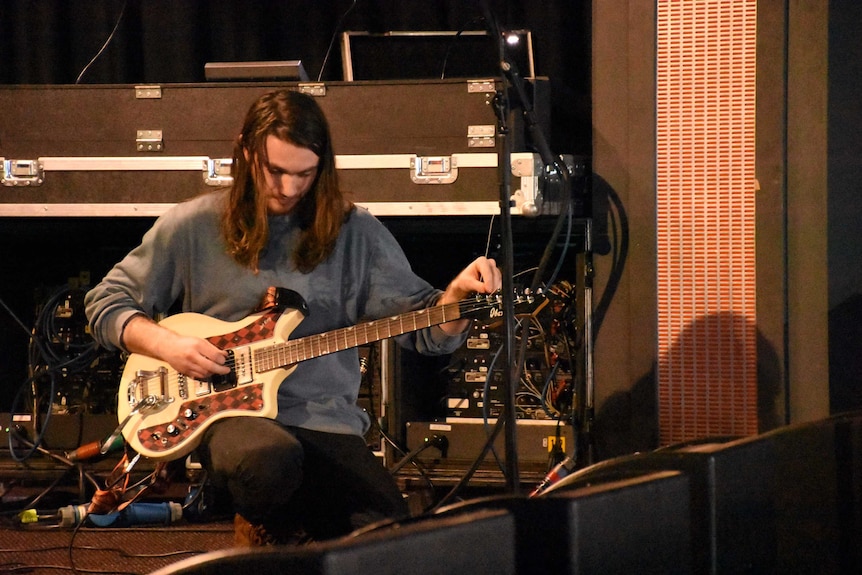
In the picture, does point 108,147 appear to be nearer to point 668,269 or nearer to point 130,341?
point 130,341

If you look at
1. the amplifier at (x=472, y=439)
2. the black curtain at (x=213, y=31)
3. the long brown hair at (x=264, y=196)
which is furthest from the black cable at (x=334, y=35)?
the amplifier at (x=472, y=439)

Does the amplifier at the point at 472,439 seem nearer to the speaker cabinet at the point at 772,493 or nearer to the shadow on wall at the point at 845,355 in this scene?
the shadow on wall at the point at 845,355

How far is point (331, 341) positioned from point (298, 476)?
35cm

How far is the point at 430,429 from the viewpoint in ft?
10.4

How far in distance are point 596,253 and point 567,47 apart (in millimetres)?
1179

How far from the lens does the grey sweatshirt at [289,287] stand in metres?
2.33

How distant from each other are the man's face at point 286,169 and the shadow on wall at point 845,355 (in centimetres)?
151

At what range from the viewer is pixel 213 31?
384 cm

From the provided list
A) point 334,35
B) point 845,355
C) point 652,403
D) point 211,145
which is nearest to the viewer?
point 845,355

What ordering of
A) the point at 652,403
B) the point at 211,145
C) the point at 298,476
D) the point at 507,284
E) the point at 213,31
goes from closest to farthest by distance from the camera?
the point at 507,284, the point at 298,476, the point at 652,403, the point at 211,145, the point at 213,31

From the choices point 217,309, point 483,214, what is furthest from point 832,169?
point 217,309

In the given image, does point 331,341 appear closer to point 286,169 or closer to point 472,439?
point 286,169

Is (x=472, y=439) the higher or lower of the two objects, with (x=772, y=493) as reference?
lower

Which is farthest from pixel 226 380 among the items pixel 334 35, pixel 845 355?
pixel 334 35
